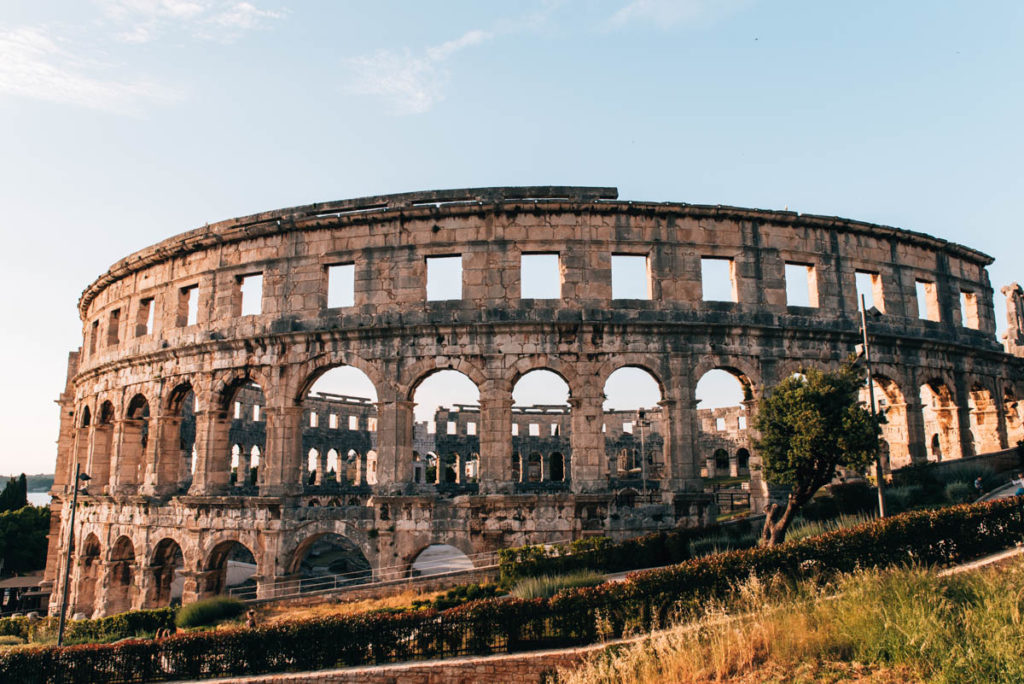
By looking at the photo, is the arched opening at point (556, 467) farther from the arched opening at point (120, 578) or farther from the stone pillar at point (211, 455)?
the arched opening at point (120, 578)

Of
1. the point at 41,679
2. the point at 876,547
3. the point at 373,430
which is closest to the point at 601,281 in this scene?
the point at 876,547

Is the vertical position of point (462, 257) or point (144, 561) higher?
point (462, 257)

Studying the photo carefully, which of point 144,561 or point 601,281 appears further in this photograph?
point 144,561

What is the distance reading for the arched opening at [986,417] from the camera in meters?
23.8


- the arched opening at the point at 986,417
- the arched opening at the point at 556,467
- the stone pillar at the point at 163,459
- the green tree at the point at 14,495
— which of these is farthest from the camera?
the arched opening at the point at 556,467

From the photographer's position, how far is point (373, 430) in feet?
133

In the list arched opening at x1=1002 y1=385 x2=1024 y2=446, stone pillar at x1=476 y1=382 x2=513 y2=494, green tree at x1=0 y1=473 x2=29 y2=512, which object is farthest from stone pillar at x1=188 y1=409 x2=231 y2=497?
arched opening at x1=1002 y1=385 x2=1024 y2=446

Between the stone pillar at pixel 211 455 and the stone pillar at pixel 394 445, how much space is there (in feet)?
19.4

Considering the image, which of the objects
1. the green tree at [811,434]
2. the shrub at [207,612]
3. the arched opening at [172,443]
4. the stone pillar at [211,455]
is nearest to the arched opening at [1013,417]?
the green tree at [811,434]

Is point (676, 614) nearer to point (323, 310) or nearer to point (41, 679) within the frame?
point (41, 679)

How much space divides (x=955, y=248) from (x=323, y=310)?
2274 centimetres

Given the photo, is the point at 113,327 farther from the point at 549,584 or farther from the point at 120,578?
the point at 549,584

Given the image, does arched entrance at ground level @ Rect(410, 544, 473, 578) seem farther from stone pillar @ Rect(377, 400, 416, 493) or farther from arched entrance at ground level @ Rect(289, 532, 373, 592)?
stone pillar @ Rect(377, 400, 416, 493)

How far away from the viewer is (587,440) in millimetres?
18609
